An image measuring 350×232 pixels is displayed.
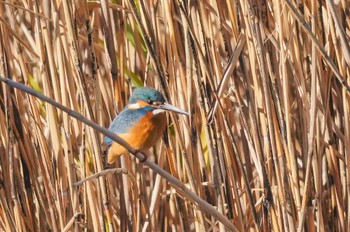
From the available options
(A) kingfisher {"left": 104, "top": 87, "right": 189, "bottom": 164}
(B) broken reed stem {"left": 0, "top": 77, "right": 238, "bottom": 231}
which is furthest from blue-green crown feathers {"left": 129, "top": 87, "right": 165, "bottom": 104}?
(B) broken reed stem {"left": 0, "top": 77, "right": 238, "bottom": 231}

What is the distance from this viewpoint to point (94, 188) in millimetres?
2211

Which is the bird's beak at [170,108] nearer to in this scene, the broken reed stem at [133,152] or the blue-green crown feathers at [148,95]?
the blue-green crown feathers at [148,95]

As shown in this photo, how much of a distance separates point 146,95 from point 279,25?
19.7 inches

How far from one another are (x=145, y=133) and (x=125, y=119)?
81 millimetres

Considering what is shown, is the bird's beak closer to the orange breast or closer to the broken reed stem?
the orange breast


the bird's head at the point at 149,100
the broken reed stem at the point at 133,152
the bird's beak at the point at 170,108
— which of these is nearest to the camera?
the broken reed stem at the point at 133,152

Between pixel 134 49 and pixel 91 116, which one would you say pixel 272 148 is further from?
pixel 134 49

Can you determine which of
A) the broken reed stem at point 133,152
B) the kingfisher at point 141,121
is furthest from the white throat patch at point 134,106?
the broken reed stem at point 133,152

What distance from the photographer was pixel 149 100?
2111mm

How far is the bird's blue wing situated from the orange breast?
0.02 meters

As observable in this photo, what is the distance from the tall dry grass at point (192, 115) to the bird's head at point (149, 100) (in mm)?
40

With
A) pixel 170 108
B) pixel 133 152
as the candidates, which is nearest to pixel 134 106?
pixel 170 108

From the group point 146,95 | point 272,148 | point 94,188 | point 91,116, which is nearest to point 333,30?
point 272,148

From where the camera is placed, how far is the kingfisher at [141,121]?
211 cm
